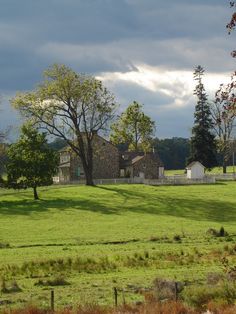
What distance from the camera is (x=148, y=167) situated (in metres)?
108

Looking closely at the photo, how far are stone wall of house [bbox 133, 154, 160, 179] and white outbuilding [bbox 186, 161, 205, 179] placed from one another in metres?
6.39

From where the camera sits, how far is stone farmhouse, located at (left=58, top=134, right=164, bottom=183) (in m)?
108

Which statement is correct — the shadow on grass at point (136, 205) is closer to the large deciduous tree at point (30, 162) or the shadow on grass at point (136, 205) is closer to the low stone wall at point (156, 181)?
the large deciduous tree at point (30, 162)

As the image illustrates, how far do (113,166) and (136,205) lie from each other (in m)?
39.0

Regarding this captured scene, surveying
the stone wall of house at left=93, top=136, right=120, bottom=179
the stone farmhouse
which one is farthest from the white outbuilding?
the stone wall of house at left=93, top=136, right=120, bottom=179

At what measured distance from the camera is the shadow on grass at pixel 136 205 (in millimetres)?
64688

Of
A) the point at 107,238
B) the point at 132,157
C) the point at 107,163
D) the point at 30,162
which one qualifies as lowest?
the point at 107,238

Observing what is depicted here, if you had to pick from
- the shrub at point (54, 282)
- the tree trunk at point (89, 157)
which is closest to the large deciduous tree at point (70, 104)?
the tree trunk at point (89, 157)

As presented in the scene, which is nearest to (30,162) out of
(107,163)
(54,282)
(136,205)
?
(136,205)

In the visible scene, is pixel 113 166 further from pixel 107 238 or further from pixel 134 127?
pixel 107 238

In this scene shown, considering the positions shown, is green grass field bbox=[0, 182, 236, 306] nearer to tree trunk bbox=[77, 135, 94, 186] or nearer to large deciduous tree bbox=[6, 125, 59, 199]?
large deciduous tree bbox=[6, 125, 59, 199]

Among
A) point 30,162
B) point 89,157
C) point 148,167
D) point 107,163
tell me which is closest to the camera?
point 30,162

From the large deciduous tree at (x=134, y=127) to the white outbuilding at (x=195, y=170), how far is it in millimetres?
18165

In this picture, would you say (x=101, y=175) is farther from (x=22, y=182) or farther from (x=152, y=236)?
(x=152, y=236)
